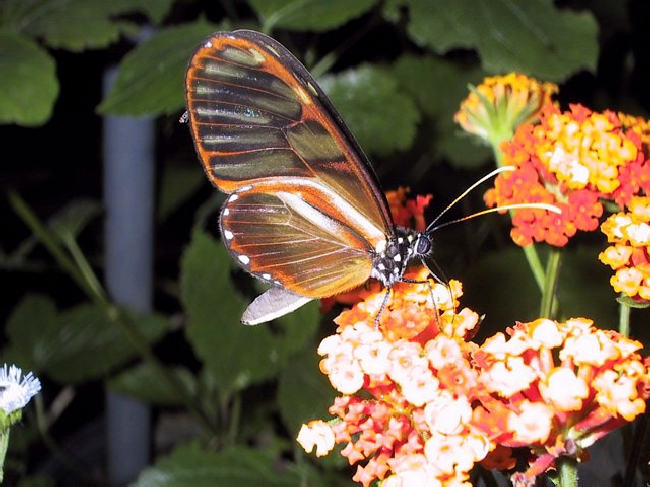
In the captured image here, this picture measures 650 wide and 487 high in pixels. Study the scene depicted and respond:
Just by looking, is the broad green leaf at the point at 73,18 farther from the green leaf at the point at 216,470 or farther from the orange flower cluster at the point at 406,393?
the orange flower cluster at the point at 406,393

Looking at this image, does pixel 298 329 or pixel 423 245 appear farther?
pixel 298 329

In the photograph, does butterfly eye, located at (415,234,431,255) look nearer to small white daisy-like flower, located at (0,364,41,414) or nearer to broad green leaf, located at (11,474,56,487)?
small white daisy-like flower, located at (0,364,41,414)

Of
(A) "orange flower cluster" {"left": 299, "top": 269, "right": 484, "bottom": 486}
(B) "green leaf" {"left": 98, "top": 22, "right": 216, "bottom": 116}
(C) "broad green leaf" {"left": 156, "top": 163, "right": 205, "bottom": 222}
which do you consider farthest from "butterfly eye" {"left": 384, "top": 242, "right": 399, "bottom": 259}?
(C) "broad green leaf" {"left": 156, "top": 163, "right": 205, "bottom": 222}

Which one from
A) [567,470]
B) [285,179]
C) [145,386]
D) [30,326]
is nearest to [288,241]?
[285,179]

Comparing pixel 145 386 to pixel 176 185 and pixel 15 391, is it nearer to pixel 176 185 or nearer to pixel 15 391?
pixel 176 185

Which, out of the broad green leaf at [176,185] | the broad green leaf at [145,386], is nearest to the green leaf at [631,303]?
Result: the broad green leaf at [145,386]

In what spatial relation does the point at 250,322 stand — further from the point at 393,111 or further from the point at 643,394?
the point at 393,111
